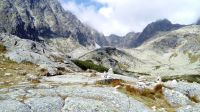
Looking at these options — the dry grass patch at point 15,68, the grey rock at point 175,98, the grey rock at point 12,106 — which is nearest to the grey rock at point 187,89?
the grey rock at point 175,98

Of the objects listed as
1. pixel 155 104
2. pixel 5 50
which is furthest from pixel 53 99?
pixel 5 50

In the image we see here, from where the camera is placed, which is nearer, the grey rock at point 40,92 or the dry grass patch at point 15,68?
the grey rock at point 40,92

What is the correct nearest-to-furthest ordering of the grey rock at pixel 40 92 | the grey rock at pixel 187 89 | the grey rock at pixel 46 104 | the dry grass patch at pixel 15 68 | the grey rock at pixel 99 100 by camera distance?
the grey rock at pixel 46 104, the grey rock at pixel 99 100, the grey rock at pixel 40 92, the grey rock at pixel 187 89, the dry grass patch at pixel 15 68

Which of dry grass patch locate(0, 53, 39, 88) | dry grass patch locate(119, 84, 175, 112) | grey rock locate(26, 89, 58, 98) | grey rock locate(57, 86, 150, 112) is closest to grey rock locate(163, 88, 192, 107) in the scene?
dry grass patch locate(119, 84, 175, 112)

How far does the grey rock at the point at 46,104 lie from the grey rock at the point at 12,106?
0.83m

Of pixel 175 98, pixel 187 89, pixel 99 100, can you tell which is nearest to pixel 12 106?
pixel 99 100

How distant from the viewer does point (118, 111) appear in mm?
40281

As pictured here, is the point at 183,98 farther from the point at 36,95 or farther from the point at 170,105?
the point at 36,95

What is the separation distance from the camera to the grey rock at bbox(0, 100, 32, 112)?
3708cm

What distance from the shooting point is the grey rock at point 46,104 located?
1524 inches

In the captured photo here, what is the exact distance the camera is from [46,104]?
39.6 metres

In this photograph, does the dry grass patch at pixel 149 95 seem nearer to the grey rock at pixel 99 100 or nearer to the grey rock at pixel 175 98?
the grey rock at pixel 175 98

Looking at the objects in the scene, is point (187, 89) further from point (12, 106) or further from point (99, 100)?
point (12, 106)

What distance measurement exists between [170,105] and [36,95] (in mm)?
17026
